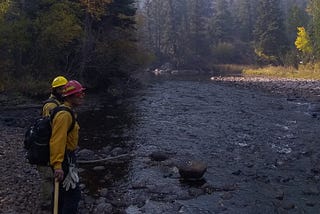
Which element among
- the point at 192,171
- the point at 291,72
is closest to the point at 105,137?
the point at 192,171

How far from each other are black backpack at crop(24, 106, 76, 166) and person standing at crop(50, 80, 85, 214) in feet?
0.34

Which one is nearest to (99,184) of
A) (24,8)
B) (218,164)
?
(218,164)

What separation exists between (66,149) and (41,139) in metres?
0.41

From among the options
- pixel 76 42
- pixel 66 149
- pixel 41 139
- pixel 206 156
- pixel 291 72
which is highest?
pixel 76 42

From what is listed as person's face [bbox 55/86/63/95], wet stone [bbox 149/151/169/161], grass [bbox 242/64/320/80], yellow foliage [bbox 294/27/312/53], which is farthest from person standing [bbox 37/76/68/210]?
yellow foliage [bbox 294/27/312/53]

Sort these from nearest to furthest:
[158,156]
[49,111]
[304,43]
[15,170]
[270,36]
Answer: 1. [49,111]
2. [15,170]
3. [158,156]
4. [304,43]
5. [270,36]

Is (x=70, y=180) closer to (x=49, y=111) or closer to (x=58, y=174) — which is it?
(x=58, y=174)

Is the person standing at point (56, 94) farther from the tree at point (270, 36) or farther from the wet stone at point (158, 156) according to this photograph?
the tree at point (270, 36)

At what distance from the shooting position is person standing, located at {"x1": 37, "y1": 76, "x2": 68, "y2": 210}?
21.0 ft

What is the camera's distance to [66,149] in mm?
5941

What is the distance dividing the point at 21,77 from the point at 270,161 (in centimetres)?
1991

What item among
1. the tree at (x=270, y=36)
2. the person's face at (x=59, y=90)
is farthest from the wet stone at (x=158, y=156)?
the tree at (x=270, y=36)

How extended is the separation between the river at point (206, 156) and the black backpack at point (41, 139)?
11.7 ft

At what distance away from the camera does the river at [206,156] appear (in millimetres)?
10320
